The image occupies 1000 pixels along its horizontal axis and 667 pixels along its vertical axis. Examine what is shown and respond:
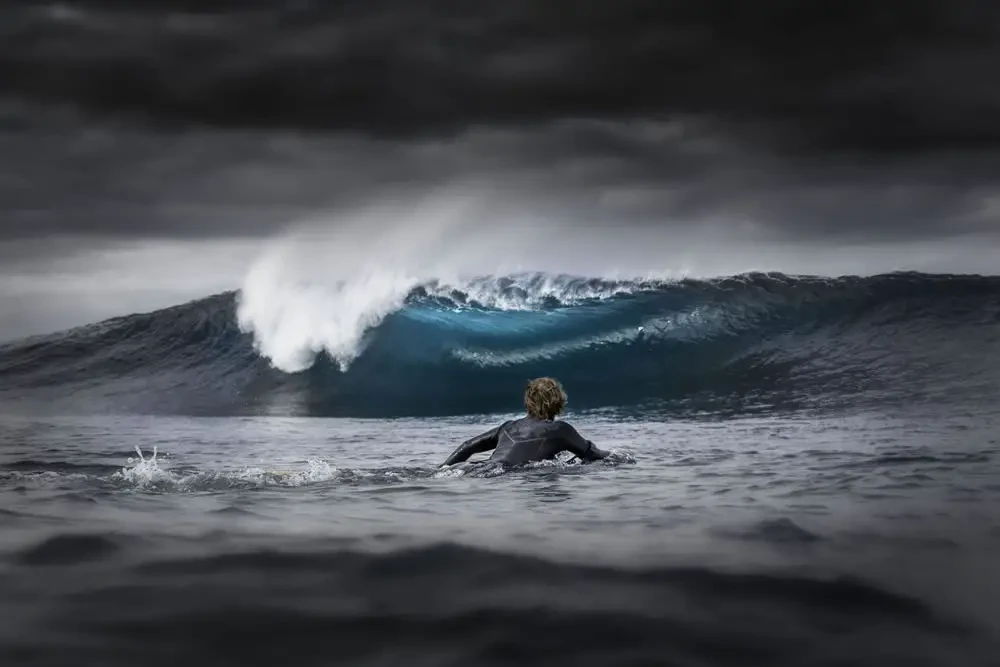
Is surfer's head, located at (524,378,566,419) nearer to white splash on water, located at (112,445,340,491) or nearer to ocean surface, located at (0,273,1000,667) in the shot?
ocean surface, located at (0,273,1000,667)

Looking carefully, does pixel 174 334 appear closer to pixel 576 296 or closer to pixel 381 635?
pixel 576 296

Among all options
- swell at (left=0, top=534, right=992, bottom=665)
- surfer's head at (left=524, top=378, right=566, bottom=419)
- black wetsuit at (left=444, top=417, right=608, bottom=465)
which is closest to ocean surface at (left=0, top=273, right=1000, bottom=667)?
swell at (left=0, top=534, right=992, bottom=665)

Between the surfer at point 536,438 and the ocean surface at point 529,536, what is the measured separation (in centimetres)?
16

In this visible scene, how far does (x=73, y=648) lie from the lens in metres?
2.47

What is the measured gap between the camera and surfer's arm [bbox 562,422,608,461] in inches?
274

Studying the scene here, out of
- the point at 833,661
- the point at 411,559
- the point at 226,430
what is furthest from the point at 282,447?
the point at 833,661

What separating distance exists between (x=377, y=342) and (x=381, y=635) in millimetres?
16592

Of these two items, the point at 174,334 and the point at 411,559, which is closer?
the point at 411,559

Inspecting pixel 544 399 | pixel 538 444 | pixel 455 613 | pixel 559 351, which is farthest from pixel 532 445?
pixel 559 351

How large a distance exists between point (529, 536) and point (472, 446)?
2.94 metres

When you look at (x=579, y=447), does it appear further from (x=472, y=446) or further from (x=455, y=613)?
(x=455, y=613)

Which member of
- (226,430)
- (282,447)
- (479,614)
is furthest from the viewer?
(226,430)

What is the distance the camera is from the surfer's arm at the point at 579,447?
6953mm

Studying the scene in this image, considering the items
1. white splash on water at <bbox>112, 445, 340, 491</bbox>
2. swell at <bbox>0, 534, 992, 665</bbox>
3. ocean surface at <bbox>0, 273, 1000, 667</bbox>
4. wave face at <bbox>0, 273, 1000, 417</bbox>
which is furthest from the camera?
wave face at <bbox>0, 273, 1000, 417</bbox>
